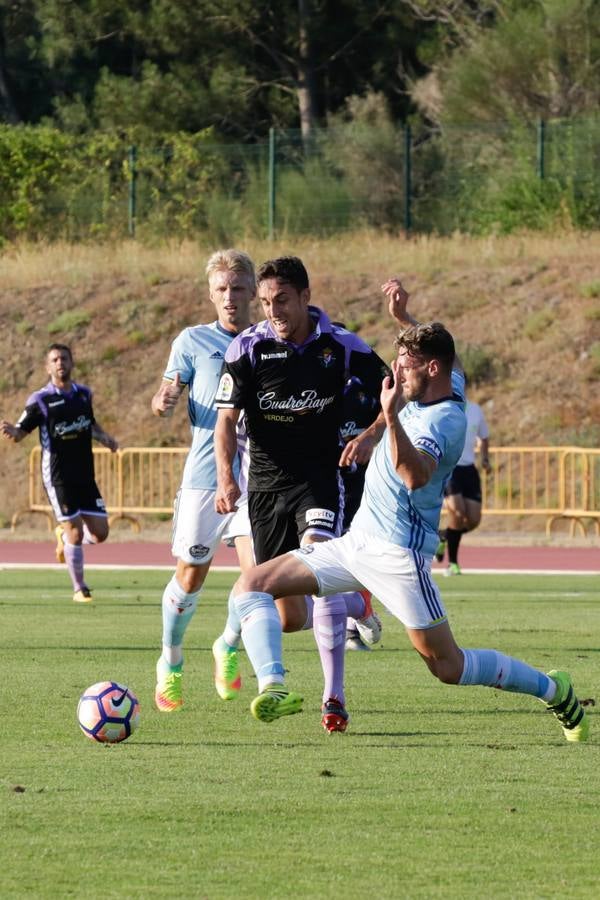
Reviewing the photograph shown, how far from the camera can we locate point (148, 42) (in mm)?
45531

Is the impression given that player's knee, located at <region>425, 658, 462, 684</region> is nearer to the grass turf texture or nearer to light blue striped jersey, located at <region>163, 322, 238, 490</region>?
the grass turf texture

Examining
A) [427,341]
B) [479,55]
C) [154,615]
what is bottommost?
[154,615]

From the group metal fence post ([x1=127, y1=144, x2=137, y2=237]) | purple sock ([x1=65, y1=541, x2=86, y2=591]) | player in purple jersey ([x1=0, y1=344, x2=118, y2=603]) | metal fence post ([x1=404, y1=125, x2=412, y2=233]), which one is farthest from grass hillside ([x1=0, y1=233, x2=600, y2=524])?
purple sock ([x1=65, y1=541, x2=86, y2=591])

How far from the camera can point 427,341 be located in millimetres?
7121

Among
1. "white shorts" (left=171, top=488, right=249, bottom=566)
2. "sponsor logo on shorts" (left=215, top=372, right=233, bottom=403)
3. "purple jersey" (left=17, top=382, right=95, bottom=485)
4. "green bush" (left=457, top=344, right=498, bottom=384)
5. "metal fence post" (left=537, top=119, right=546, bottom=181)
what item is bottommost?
"green bush" (left=457, top=344, right=498, bottom=384)

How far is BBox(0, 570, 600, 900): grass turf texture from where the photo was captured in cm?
520

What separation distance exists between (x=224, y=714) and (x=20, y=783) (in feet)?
6.67

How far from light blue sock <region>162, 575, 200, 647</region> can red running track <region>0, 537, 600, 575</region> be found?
1107 centimetres

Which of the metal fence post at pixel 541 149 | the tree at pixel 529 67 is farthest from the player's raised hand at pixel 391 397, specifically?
the tree at pixel 529 67

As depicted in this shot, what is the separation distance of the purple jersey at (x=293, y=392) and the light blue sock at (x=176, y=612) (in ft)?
3.03

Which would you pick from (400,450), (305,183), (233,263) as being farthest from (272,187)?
(400,450)

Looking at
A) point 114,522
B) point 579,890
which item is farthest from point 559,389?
point 579,890

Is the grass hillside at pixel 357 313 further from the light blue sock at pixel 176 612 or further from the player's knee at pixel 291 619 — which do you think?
the player's knee at pixel 291 619

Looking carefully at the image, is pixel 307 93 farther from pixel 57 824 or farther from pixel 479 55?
pixel 57 824
